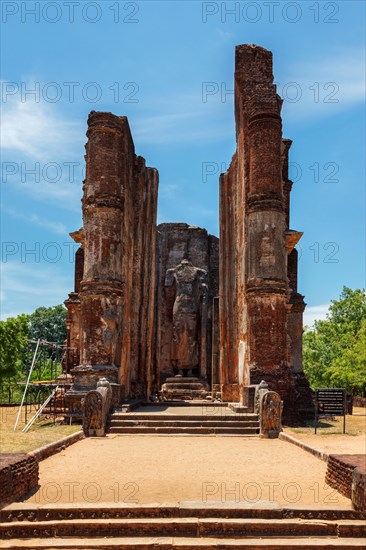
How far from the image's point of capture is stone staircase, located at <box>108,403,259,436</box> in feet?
43.0

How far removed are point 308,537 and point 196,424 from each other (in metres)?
7.99

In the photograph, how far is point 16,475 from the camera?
20.9 feet

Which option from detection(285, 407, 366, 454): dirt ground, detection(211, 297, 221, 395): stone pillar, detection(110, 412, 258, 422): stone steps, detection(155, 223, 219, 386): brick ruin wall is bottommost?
detection(285, 407, 366, 454): dirt ground

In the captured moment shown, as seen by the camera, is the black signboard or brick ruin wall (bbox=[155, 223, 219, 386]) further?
brick ruin wall (bbox=[155, 223, 219, 386])

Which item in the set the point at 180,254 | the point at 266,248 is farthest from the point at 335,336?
the point at 266,248

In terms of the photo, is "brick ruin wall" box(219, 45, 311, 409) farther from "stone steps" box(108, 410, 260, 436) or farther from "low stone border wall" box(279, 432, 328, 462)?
"low stone border wall" box(279, 432, 328, 462)

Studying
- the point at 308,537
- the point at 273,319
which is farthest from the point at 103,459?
the point at 273,319

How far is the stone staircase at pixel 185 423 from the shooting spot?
1311 cm

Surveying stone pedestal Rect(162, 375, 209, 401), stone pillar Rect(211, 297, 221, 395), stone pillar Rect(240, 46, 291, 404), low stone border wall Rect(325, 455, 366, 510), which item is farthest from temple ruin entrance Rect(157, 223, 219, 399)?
low stone border wall Rect(325, 455, 366, 510)

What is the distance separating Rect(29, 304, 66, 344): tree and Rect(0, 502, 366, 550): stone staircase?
6633 cm

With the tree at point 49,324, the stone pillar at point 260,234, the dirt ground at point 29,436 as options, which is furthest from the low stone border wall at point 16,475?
the tree at point 49,324

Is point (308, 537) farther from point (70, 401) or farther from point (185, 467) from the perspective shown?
point (70, 401)

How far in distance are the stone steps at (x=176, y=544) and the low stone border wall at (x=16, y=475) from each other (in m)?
0.79

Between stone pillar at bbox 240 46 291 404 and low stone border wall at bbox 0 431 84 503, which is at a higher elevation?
stone pillar at bbox 240 46 291 404
